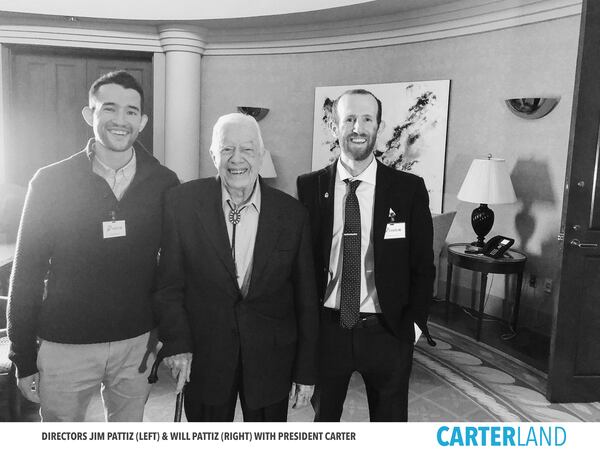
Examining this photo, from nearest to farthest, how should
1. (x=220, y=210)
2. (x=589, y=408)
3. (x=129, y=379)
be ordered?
(x=220, y=210) < (x=129, y=379) < (x=589, y=408)

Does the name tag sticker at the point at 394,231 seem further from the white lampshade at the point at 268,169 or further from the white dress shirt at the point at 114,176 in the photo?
the white lampshade at the point at 268,169

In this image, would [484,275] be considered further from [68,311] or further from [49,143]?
[49,143]

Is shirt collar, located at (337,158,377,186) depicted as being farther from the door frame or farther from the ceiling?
the door frame

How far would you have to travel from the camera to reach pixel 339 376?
70.7 inches

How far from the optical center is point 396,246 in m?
1.74

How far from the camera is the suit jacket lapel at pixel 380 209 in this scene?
1734 millimetres

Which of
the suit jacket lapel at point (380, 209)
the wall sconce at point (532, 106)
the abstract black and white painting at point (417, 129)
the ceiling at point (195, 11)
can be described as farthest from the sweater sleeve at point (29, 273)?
the ceiling at point (195, 11)

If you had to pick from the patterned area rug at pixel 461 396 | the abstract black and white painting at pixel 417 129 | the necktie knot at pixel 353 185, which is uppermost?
the abstract black and white painting at pixel 417 129

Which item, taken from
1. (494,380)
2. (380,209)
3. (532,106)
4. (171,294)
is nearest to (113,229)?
(171,294)

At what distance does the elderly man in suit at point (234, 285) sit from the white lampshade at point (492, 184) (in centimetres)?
278

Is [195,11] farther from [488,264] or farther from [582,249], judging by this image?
[582,249]

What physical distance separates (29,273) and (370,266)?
1092 millimetres
